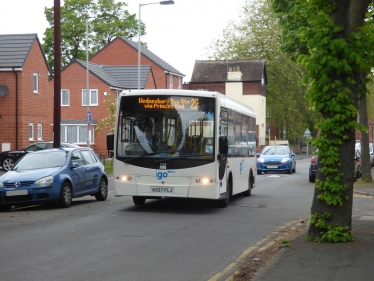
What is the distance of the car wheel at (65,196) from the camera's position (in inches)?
711

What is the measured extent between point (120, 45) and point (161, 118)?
205ft

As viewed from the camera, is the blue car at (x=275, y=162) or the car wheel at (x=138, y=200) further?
the blue car at (x=275, y=162)

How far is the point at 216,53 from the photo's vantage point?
263 feet

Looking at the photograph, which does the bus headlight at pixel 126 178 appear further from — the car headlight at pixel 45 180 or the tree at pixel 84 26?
the tree at pixel 84 26

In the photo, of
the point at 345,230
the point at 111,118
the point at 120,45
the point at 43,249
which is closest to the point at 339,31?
the point at 345,230

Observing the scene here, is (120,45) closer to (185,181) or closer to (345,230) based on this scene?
(185,181)

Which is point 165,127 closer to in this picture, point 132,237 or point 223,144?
point 223,144

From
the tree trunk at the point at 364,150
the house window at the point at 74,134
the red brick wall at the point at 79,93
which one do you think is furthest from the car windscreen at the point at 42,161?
the house window at the point at 74,134

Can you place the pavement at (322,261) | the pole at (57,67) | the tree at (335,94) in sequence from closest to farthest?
the pavement at (322,261)
the tree at (335,94)
the pole at (57,67)

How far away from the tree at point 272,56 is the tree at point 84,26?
11.4 metres

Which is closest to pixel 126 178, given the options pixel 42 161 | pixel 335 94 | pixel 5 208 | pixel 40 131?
pixel 42 161

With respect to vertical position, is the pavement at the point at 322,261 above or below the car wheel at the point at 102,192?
below

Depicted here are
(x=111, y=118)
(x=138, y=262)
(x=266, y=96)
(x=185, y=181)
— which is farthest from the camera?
(x=266, y=96)

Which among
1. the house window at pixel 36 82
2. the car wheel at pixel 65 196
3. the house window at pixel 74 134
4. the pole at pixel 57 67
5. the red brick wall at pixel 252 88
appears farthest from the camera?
the red brick wall at pixel 252 88
